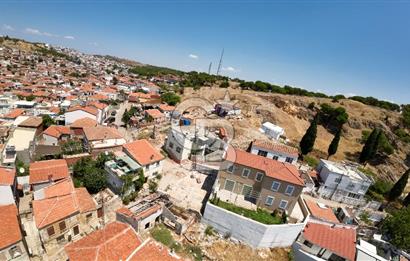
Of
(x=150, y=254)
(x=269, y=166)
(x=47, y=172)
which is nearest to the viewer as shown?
(x=150, y=254)

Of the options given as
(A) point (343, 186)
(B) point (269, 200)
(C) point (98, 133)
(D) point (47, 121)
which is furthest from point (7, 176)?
(A) point (343, 186)

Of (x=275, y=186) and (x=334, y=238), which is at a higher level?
(x=275, y=186)

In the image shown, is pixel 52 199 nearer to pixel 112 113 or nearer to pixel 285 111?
pixel 112 113

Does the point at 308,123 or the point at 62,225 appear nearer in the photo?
the point at 62,225

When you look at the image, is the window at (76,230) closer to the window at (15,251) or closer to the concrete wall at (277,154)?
the window at (15,251)

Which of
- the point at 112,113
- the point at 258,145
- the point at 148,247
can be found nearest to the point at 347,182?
the point at 258,145

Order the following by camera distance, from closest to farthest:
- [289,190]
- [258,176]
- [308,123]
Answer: [289,190]
[258,176]
[308,123]

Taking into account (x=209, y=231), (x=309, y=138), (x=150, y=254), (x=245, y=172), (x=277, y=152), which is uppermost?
(x=309, y=138)

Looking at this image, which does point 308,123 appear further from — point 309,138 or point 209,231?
point 209,231
